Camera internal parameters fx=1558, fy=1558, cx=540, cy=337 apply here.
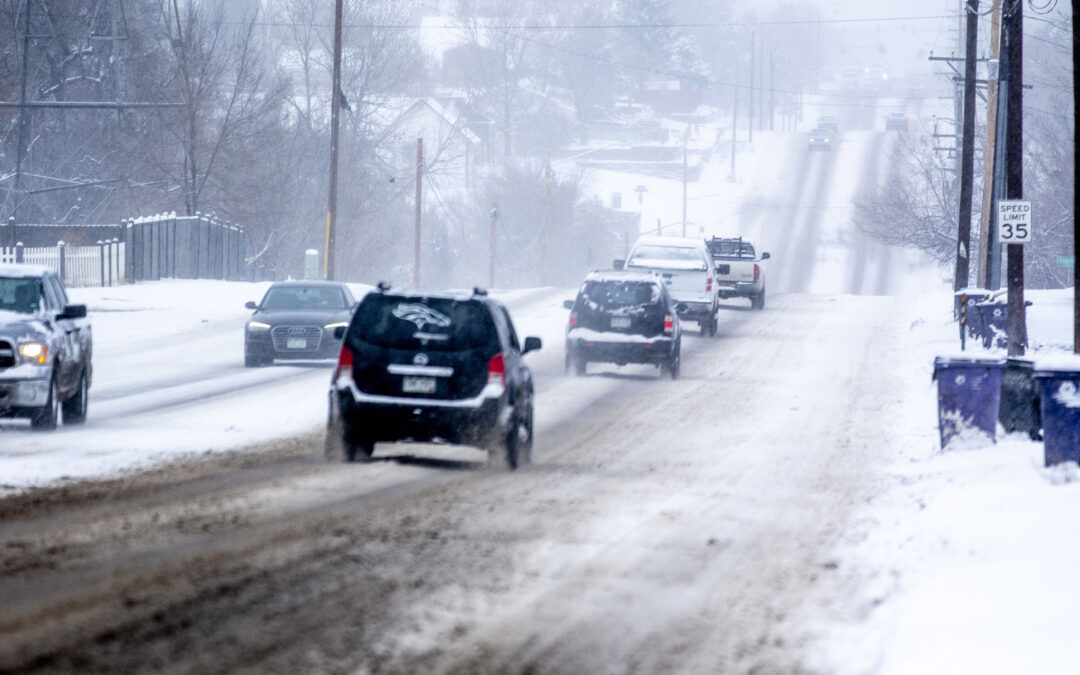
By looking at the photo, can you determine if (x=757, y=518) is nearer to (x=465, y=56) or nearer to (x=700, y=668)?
(x=700, y=668)

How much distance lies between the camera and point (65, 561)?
9477 mm

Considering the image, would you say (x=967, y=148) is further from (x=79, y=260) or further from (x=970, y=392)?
(x=970, y=392)

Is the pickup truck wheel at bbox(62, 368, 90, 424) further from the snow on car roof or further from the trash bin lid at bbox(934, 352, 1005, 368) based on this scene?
the snow on car roof

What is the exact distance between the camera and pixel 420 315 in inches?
589

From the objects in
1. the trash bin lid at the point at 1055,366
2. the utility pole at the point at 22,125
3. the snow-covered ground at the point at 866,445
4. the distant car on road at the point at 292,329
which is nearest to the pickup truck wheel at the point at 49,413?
the snow-covered ground at the point at 866,445

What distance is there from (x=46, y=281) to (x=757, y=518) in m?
9.55

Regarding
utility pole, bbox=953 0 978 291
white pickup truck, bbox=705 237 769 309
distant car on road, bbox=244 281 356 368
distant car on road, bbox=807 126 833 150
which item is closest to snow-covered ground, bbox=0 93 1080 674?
distant car on road, bbox=244 281 356 368

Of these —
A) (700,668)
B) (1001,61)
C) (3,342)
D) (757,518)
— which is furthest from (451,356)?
(1001,61)

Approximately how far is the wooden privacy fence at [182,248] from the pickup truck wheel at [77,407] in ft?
96.5

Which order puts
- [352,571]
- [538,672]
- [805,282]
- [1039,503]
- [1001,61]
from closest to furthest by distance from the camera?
[538,672] → [352,571] → [1039,503] → [1001,61] → [805,282]

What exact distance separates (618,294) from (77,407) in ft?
35.4

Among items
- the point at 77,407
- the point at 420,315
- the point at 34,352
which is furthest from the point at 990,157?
the point at 34,352

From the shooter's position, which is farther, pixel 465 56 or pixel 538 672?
pixel 465 56

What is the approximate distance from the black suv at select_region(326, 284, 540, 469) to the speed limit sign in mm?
11328
